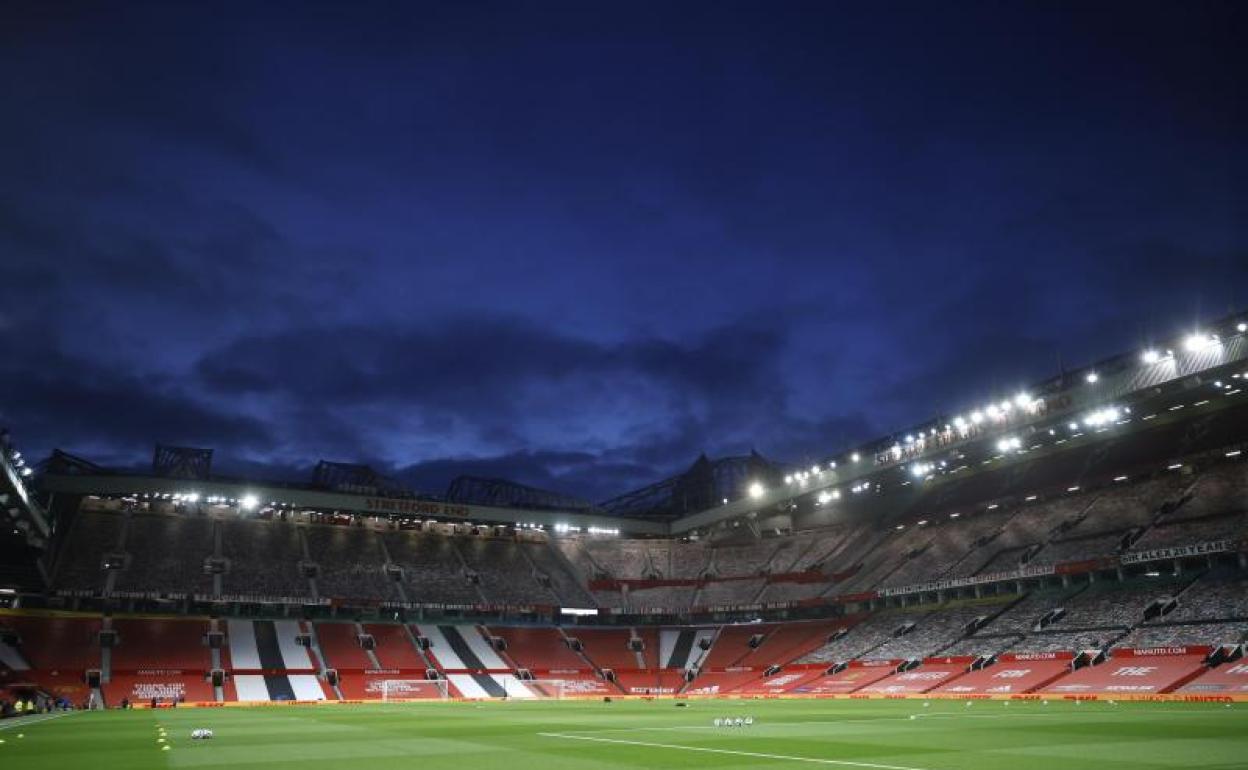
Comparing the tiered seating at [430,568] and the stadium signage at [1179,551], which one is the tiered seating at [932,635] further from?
the tiered seating at [430,568]

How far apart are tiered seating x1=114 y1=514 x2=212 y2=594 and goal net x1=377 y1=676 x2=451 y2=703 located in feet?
58.8

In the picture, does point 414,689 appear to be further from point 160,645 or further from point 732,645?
point 732,645

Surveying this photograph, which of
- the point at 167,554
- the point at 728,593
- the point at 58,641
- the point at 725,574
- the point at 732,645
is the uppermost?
the point at 167,554

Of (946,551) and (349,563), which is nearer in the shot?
(946,551)

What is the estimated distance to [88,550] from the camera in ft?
229

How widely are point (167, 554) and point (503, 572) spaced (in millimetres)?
31161

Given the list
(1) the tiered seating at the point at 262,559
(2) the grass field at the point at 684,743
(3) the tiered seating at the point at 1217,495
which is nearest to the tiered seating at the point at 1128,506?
(3) the tiered seating at the point at 1217,495

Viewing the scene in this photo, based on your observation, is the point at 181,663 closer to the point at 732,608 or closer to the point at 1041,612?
the point at 732,608

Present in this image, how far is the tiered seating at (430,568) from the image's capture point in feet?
263

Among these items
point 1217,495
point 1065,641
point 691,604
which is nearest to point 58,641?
point 691,604

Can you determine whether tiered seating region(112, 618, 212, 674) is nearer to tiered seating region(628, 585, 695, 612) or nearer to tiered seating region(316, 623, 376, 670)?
tiered seating region(316, 623, 376, 670)

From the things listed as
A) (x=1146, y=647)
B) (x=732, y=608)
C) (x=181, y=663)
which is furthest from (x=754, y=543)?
(x=181, y=663)

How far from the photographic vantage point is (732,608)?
8325 cm

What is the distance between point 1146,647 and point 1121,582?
11.4 meters
